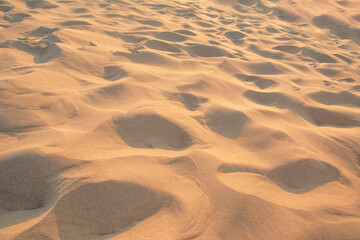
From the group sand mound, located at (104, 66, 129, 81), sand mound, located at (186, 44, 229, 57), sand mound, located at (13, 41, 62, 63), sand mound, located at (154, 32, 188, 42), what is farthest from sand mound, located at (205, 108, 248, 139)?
sand mound, located at (154, 32, 188, 42)

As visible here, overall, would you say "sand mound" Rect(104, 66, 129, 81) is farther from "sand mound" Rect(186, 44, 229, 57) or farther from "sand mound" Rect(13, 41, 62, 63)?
"sand mound" Rect(186, 44, 229, 57)

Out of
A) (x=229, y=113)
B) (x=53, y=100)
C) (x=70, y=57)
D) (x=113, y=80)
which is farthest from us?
(x=70, y=57)

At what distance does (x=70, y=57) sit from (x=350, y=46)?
11.4 feet

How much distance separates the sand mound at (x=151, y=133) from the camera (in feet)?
3.71

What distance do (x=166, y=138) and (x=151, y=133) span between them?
3.0 inches

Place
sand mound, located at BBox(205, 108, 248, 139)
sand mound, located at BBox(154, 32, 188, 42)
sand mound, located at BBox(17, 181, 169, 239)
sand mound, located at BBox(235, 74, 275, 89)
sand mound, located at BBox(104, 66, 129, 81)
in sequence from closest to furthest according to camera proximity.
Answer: sand mound, located at BBox(17, 181, 169, 239) → sand mound, located at BBox(205, 108, 248, 139) → sand mound, located at BBox(104, 66, 129, 81) → sand mound, located at BBox(235, 74, 275, 89) → sand mound, located at BBox(154, 32, 188, 42)

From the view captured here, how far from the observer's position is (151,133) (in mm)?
1182

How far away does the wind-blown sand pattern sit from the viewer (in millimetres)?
801

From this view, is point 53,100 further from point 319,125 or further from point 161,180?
point 319,125

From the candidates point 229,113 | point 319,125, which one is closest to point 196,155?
point 229,113

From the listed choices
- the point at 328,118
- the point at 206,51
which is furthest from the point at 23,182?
the point at 206,51

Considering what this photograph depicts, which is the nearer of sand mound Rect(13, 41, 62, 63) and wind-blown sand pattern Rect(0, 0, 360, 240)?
wind-blown sand pattern Rect(0, 0, 360, 240)

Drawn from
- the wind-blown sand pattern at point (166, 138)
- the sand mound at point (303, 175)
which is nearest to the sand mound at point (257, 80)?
the wind-blown sand pattern at point (166, 138)

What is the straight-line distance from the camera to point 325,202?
3.10 ft
